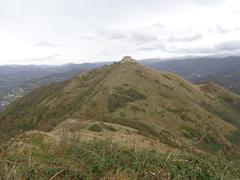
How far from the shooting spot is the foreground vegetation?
8.39 meters

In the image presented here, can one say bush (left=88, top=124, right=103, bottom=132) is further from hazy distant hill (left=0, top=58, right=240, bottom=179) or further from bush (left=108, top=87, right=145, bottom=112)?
bush (left=108, top=87, right=145, bottom=112)

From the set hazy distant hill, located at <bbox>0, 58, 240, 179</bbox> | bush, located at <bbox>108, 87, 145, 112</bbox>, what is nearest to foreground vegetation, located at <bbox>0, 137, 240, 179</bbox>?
hazy distant hill, located at <bbox>0, 58, 240, 179</bbox>

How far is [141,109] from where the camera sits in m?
50.3

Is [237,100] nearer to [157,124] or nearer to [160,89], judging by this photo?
[160,89]

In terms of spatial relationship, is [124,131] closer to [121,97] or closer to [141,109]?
[141,109]

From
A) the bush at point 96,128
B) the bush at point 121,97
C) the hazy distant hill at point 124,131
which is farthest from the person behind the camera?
the bush at point 121,97

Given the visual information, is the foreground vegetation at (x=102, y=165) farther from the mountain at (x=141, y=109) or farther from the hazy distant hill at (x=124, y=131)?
the mountain at (x=141, y=109)

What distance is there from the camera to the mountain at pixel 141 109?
147ft

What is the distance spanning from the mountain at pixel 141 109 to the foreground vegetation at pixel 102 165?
2322 centimetres

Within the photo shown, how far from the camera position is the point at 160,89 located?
65438mm

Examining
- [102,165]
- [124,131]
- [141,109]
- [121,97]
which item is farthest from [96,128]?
[121,97]

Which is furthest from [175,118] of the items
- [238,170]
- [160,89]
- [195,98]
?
[238,170]

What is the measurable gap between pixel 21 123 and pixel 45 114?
651cm

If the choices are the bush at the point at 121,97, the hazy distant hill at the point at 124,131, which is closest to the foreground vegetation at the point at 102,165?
the hazy distant hill at the point at 124,131
